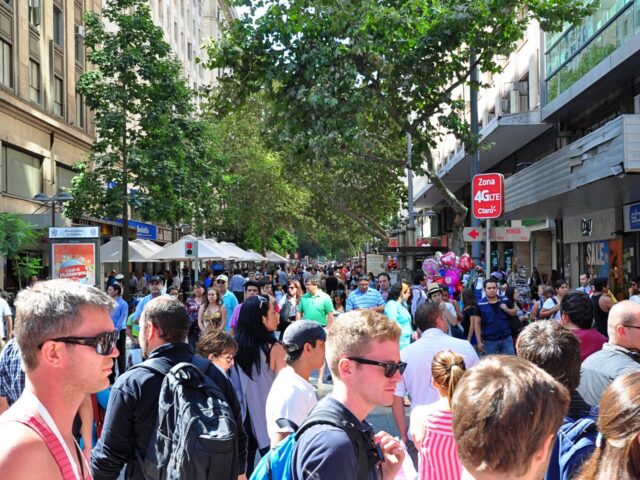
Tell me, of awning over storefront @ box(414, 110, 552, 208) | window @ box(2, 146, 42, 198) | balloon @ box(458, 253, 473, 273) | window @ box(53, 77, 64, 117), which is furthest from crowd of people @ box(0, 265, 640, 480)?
window @ box(53, 77, 64, 117)

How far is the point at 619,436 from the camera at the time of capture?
7.41 feet

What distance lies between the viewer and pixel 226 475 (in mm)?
3332

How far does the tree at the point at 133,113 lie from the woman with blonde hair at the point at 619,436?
2081 centimetres

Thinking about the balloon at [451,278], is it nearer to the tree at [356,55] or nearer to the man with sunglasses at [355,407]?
the tree at [356,55]

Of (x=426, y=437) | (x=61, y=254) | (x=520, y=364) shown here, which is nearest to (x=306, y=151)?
(x=61, y=254)

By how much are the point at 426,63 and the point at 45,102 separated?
701 inches

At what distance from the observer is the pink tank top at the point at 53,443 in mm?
2150

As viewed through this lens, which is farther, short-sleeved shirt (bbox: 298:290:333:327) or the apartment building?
the apartment building

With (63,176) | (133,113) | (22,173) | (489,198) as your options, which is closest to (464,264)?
(489,198)

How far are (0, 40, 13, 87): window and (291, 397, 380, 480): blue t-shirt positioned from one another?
24.2 metres

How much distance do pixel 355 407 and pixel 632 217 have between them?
1667 cm

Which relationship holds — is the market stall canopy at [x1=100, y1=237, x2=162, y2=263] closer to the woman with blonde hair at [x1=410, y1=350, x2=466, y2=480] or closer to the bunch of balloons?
the bunch of balloons

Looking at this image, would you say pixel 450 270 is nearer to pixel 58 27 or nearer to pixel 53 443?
pixel 53 443

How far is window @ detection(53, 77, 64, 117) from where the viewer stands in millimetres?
29155
